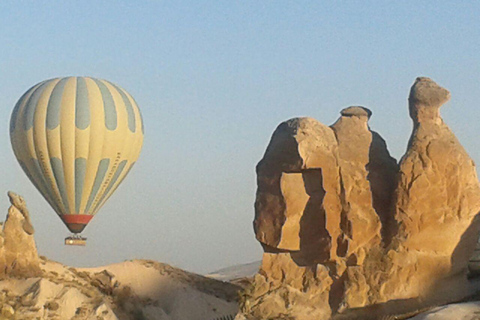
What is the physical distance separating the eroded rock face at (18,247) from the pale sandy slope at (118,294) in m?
0.53

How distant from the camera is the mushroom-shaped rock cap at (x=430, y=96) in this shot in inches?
982

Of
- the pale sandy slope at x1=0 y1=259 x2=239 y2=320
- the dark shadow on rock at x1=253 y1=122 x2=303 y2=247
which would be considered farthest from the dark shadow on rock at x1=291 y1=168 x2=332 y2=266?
the pale sandy slope at x1=0 y1=259 x2=239 y2=320

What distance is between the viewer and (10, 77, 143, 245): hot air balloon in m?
38.3

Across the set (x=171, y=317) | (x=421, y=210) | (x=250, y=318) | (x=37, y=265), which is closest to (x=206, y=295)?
Result: (x=171, y=317)

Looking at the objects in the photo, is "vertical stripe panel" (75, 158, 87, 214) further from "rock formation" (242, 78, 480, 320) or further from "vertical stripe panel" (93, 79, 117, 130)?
"rock formation" (242, 78, 480, 320)

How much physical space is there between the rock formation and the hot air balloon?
14.4 metres

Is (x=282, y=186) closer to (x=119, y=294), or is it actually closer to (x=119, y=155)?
(x=119, y=294)

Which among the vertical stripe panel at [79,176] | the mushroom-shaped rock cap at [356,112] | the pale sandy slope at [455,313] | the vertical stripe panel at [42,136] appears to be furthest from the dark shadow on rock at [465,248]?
the vertical stripe panel at [42,136]

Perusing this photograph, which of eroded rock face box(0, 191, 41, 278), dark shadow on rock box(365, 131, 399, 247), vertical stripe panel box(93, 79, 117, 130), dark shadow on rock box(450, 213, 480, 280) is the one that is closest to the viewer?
dark shadow on rock box(450, 213, 480, 280)

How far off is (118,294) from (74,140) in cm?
946

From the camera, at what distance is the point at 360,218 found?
24766 mm

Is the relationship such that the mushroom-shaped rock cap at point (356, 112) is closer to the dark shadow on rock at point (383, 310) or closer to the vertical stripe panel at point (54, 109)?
the dark shadow on rock at point (383, 310)

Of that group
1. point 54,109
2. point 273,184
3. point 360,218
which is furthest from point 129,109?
point 360,218

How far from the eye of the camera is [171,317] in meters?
30.9
